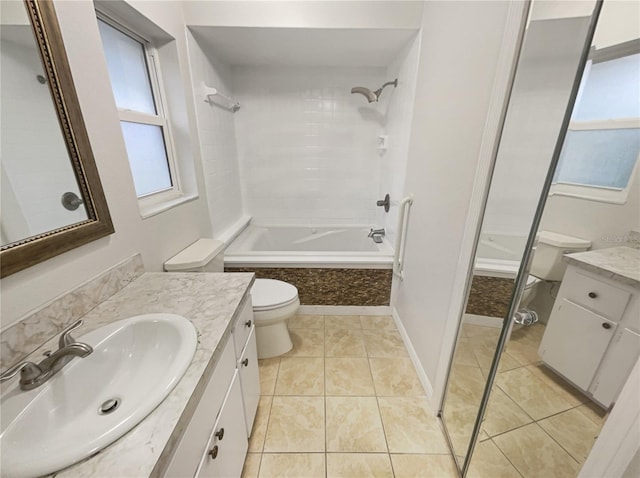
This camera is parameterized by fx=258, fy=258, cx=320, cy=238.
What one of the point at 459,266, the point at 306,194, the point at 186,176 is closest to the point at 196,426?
the point at 459,266

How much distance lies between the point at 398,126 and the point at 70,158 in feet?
6.70

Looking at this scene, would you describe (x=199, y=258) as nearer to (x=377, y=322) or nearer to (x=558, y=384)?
(x=377, y=322)

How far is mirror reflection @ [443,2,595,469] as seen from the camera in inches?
27.5

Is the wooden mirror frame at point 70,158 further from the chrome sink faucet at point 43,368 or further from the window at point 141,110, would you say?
the window at point 141,110

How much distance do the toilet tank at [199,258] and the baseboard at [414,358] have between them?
1401mm

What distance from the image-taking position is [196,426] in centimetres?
65

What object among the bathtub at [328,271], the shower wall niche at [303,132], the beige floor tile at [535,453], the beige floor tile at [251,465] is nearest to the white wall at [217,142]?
the shower wall niche at [303,132]

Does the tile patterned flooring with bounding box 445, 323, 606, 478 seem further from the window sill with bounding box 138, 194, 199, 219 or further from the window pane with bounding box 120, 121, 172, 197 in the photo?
the window pane with bounding box 120, 121, 172, 197

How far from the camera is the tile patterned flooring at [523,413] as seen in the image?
70cm

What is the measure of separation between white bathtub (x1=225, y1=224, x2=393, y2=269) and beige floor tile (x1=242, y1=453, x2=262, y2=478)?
114cm

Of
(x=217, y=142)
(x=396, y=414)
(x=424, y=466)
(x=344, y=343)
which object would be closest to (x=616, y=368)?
(x=424, y=466)

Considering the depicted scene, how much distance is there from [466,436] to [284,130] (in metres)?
2.81

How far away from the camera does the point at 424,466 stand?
116 cm

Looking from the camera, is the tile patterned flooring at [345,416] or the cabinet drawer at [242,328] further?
the tile patterned flooring at [345,416]
